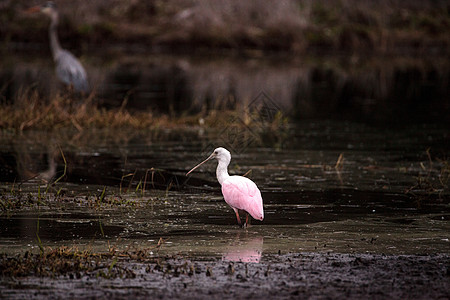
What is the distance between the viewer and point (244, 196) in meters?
7.36

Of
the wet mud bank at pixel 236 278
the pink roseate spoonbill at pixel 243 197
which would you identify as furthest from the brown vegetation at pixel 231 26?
the wet mud bank at pixel 236 278

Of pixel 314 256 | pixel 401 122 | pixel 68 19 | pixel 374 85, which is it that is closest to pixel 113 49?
pixel 68 19

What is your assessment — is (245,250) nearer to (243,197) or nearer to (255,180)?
(243,197)

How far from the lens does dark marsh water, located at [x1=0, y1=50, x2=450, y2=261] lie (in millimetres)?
7070

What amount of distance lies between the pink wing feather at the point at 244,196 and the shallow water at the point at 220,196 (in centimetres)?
21

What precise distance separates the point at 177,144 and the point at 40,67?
15042 mm

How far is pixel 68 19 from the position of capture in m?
36.3

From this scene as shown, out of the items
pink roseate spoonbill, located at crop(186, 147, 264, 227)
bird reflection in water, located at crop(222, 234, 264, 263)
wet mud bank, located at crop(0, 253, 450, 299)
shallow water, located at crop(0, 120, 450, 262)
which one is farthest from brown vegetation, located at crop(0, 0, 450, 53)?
wet mud bank, located at crop(0, 253, 450, 299)

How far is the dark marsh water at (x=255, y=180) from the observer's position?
7.07 metres

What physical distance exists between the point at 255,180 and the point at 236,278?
4429mm

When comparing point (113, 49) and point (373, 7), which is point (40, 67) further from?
point (373, 7)

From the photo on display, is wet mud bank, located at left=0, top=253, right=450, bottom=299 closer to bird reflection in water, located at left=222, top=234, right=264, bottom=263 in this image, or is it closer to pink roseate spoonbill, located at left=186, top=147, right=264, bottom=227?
bird reflection in water, located at left=222, top=234, right=264, bottom=263

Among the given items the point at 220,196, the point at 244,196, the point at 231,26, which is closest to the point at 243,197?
the point at 244,196

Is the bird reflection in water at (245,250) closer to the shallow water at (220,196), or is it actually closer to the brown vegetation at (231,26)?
the shallow water at (220,196)
